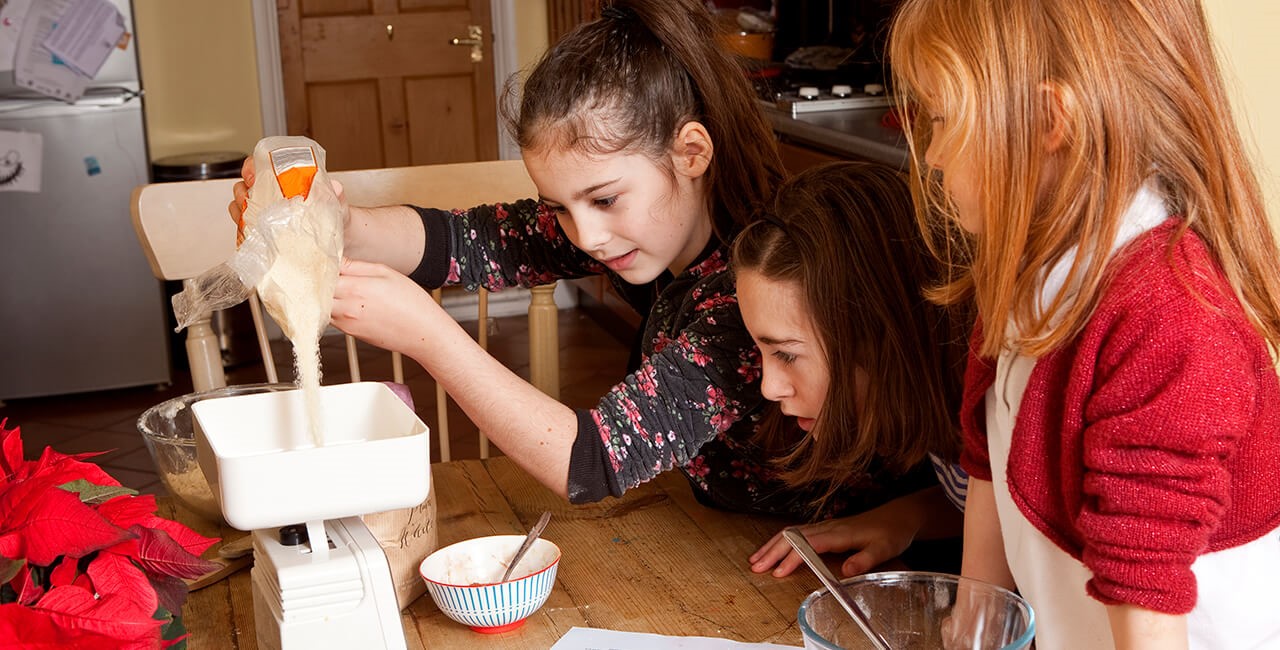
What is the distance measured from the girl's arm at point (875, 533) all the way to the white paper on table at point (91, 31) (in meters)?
3.24

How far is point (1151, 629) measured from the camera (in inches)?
29.3

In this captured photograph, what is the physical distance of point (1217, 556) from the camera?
0.85 metres

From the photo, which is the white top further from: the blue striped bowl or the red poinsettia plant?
the red poinsettia plant

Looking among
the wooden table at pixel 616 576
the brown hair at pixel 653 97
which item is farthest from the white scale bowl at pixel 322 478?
the brown hair at pixel 653 97

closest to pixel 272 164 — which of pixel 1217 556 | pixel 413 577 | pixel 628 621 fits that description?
pixel 413 577

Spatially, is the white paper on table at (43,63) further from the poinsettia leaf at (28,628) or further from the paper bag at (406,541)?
the poinsettia leaf at (28,628)

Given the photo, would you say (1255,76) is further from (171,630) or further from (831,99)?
(831,99)

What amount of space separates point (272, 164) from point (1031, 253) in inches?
23.2

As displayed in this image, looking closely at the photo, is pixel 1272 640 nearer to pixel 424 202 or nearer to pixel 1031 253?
pixel 1031 253

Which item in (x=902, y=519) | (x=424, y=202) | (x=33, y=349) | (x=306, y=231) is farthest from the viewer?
(x=33, y=349)

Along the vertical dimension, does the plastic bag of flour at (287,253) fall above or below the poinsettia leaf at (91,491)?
above

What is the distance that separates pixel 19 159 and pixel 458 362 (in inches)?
123

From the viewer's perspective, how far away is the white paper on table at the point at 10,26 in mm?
3641

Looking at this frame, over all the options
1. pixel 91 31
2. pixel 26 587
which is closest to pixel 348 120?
pixel 91 31
